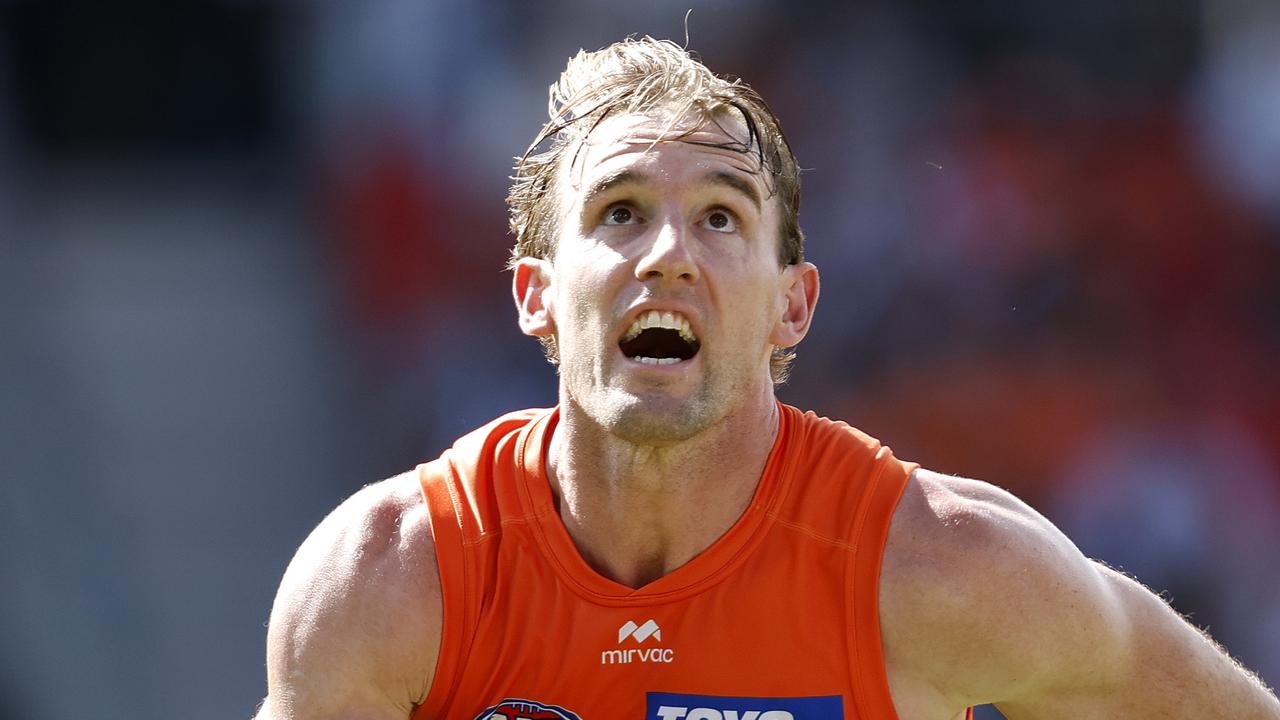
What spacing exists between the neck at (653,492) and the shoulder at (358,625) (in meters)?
0.35

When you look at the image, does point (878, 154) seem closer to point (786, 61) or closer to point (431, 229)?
point (786, 61)

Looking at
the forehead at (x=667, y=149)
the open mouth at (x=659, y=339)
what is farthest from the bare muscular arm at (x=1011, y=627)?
the forehead at (x=667, y=149)

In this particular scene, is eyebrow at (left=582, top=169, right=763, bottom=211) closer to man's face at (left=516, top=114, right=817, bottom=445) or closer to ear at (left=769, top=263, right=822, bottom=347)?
man's face at (left=516, top=114, right=817, bottom=445)

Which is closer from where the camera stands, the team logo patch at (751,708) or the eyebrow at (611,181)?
the team logo patch at (751,708)

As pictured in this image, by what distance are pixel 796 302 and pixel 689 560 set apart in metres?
0.66

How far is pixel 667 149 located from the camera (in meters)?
3.08

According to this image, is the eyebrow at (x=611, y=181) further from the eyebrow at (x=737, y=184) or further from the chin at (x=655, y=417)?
the chin at (x=655, y=417)

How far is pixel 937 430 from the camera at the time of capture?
24.4 ft

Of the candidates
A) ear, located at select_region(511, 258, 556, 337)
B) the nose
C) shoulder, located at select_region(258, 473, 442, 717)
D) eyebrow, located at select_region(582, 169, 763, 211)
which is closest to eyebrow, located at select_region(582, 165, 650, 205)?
eyebrow, located at select_region(582, 169, 763, 211)

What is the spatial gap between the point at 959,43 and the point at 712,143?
5597 mm

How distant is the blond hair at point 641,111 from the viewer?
3.21m

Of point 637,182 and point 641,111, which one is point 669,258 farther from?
point 641,111

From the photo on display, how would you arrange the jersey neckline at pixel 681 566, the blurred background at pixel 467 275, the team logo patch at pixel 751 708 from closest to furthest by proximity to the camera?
the team logo patch at pixel 751 708 < the jersey neckline at pixel 681 566 < the blurred background at pixel 467 275

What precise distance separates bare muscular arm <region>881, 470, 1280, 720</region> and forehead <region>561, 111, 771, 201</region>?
0.78m
